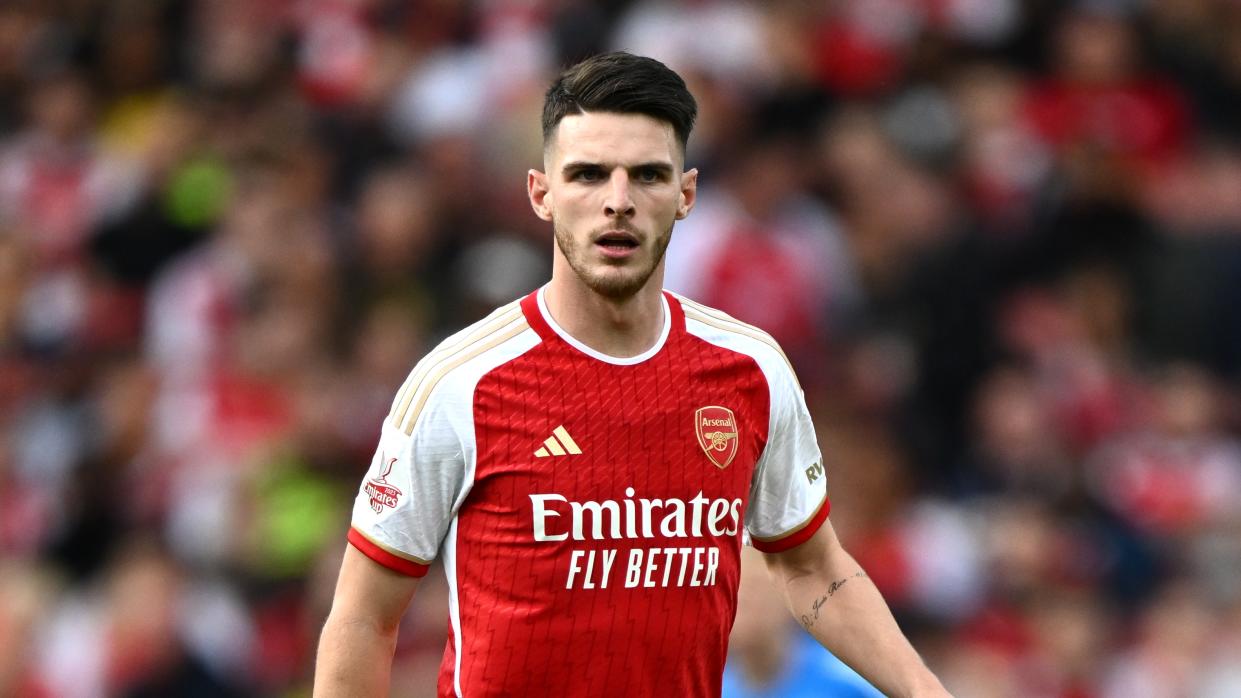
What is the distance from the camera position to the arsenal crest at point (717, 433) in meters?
4.23

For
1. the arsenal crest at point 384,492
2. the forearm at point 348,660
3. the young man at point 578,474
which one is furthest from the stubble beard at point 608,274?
the forearm at point 348,660

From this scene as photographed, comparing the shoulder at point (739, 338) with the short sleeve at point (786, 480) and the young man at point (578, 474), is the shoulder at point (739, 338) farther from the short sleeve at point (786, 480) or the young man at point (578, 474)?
the young man at point (578, 474)

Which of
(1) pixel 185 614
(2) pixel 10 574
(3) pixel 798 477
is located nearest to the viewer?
(3) pixel 798 477

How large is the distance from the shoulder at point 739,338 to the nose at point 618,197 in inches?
17.1

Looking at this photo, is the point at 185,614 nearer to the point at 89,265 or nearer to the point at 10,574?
the point at 10,574

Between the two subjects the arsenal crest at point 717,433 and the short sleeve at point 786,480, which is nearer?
the arsenal crest at point 717,433

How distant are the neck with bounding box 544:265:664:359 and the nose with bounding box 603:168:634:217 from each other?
0.72 feet

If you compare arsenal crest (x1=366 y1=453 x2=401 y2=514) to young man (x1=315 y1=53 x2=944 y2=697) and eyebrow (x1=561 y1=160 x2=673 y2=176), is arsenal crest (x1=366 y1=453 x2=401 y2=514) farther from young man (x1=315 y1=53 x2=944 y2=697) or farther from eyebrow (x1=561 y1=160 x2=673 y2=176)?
eyebrow (x1=561 y1=160 x2=673 y2=176)

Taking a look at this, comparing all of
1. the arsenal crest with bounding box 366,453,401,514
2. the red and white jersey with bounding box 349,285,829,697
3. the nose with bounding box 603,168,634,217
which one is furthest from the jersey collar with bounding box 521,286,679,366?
the arsenal crest with bounding box 366,453,401,514

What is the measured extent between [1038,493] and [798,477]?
16.4ft

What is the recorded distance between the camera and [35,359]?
34.3ft

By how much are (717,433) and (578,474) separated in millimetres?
349

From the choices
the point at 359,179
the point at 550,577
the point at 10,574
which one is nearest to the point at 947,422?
the point at 359,179

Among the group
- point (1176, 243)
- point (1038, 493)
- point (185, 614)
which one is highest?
point (1176, 243)
